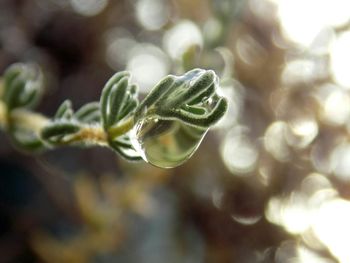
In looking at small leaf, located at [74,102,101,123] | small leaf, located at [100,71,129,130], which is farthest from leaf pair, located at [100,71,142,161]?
small leaf, located at [74,102,101,123]

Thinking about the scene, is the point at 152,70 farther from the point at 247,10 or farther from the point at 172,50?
the point at 247,10

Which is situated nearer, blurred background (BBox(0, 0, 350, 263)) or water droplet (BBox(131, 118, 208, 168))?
water droplet (BBox(131, 118, 208, 168))

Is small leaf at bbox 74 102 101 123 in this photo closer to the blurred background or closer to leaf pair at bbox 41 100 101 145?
leaf pair at bbox 41 100 101 145

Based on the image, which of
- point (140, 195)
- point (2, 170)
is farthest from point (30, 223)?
point (140, 195)

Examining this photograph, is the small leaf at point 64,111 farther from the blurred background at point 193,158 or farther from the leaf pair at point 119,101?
the blurred background at point 193,158

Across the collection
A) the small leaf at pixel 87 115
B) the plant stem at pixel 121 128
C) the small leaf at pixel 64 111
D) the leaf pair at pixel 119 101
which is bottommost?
the plant stem at pixel 121 128

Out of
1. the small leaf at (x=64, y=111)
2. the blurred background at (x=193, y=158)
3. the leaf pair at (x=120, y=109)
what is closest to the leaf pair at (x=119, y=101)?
the leaf pair at (x=120, y=109)

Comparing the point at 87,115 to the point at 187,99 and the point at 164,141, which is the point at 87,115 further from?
the point at 187,99
